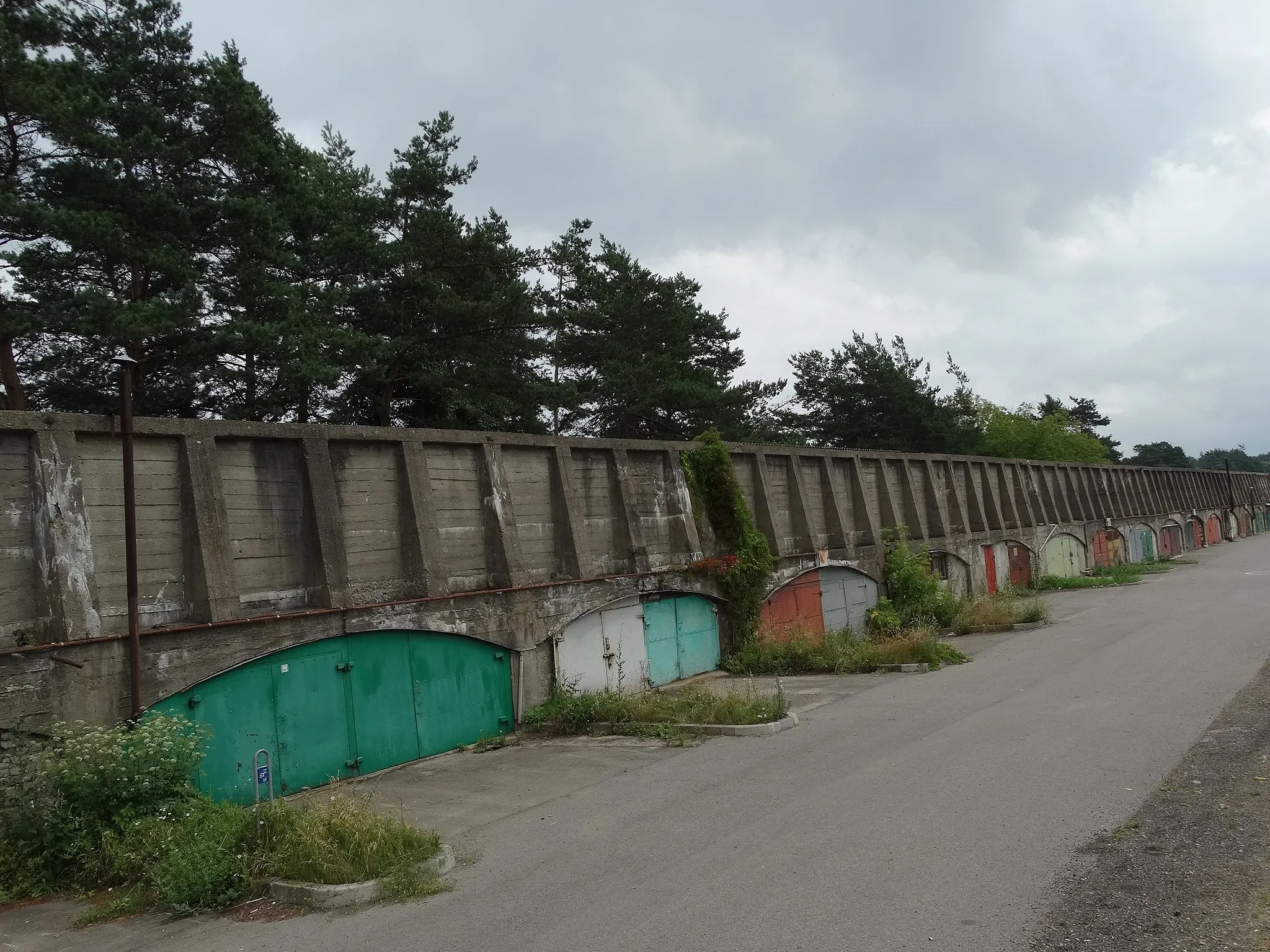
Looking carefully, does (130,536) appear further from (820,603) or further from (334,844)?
(820,603)

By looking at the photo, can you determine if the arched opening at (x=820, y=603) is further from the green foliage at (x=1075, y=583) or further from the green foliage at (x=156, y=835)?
the green foliage at (x=1075, y=583)

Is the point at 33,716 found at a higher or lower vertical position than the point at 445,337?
lower

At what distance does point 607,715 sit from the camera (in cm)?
1368

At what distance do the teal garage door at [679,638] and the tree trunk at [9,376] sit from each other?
42.2 feet

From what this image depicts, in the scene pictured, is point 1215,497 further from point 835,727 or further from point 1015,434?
point 835,727

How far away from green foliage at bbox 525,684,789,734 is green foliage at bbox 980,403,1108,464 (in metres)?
68.0

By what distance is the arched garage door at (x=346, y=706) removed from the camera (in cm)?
1050

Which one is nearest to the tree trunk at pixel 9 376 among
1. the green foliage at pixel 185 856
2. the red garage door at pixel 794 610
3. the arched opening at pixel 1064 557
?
the green foliage at pixel 185 856

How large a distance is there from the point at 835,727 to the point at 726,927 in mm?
7097

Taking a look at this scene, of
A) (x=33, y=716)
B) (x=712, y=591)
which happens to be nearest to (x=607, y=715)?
(x=712, y=591)

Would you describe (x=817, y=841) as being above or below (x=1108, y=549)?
below

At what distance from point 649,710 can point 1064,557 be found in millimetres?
32964

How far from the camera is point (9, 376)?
18938 mm

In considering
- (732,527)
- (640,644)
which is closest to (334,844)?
(640,644)
